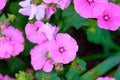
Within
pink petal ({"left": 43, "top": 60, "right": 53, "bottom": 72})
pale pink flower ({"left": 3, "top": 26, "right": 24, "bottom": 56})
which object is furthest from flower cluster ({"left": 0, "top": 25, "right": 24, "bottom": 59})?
pink petal ({"left": 43, "top": 60, "right": 53, "bottom": 72})

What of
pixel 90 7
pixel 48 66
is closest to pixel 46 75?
pixel 48 66

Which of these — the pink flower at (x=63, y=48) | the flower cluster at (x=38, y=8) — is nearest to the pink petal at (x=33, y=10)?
Result: the flower cluster at (x=38, y=8)

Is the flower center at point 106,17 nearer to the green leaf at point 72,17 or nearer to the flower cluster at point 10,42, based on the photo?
the green leaf at point 72,17

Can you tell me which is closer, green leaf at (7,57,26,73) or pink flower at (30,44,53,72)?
pink flower at (30,44,53,72)

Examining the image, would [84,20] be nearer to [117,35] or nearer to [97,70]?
[97,70]

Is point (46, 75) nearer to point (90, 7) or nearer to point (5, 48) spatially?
point (5, 48)

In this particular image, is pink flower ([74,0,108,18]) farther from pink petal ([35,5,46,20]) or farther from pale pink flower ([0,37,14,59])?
pale pink flower ([0,37,14,59])
